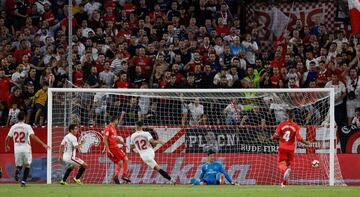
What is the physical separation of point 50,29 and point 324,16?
9.63 m

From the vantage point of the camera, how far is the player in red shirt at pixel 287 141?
27656mm

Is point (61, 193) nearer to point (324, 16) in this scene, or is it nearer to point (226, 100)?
point (226, 100)

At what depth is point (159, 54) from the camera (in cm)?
3291

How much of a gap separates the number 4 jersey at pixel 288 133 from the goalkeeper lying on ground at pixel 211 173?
5.97 ft

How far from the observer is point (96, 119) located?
3064 cm

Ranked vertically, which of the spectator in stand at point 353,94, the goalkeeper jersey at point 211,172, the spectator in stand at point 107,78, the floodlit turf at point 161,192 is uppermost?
the spectator in stand at point 107,78

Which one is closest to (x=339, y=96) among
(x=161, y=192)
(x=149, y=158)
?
(x=149, y=158)

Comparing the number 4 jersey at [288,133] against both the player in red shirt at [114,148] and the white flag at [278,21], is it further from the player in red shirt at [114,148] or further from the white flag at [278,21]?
the white flag at [278,21]

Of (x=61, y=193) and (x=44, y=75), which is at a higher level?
(x=44, y=75)

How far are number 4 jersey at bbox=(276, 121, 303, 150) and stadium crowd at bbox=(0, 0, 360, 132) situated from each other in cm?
269

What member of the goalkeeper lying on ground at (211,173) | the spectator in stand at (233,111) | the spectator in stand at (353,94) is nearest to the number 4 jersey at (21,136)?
the goalkeeper lying on ground at (211,173)

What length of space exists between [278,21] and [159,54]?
5.83 meters

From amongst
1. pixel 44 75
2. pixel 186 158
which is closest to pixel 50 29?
pixel 44 75

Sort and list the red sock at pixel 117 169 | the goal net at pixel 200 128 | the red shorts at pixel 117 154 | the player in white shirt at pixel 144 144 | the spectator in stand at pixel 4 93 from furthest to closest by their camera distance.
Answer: the spectator in stand at pixel 4 93, the goal net at pixel 200 128, the red shorts at pixel 117 154, the red sock at pixel 117 169, the player in white shirt at pixel 144 144
